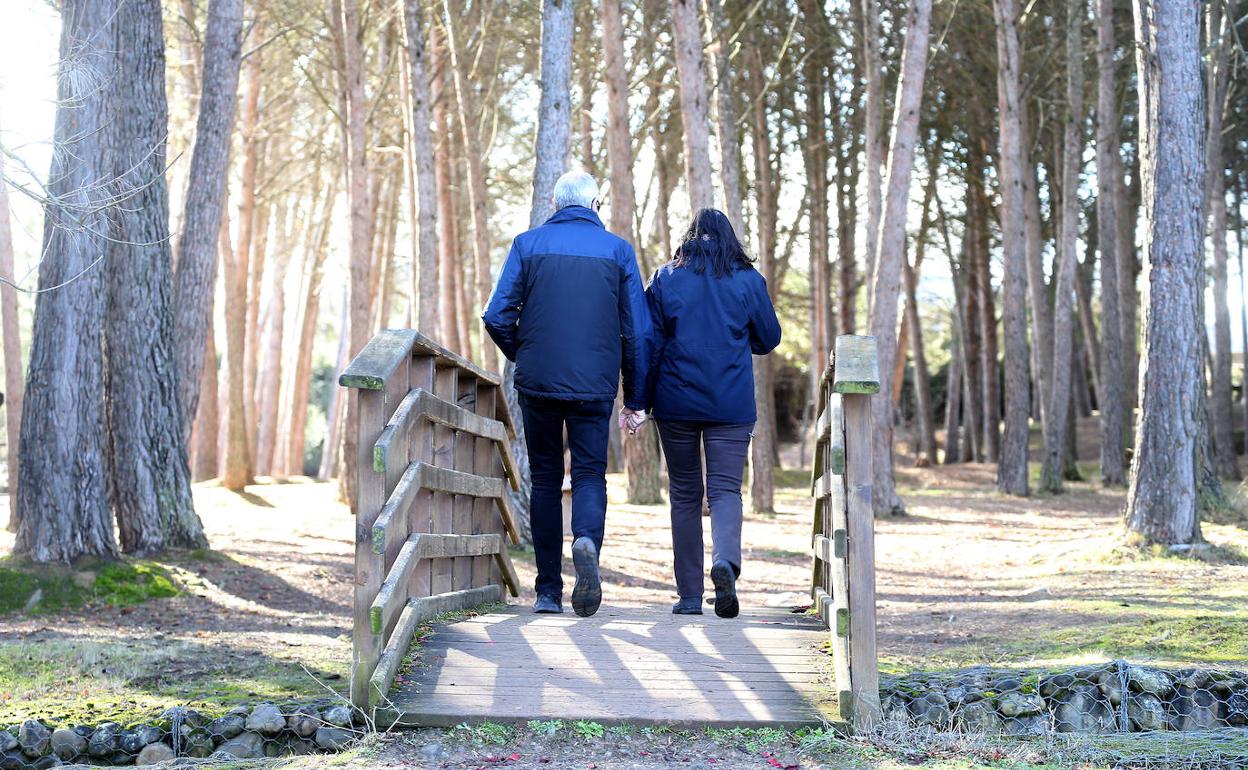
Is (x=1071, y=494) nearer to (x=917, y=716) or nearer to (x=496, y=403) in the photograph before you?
(x=496, y=403)

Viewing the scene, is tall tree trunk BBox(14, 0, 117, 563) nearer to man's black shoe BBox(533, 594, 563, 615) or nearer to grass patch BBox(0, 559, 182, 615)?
grass patch BBox(0, 559, 182, 615)

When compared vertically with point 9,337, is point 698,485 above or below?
below

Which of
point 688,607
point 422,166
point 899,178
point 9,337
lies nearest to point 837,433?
point 688,607

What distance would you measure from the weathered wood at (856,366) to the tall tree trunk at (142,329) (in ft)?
20.8

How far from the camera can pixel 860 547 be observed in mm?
4785

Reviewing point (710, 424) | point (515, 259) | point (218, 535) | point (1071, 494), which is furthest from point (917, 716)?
point (1071, 494)

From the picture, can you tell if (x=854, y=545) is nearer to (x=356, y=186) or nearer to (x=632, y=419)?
(x=632, y=419)

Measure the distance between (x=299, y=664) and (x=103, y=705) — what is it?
1199mm

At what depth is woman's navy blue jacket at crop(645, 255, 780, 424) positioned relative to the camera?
582 cm

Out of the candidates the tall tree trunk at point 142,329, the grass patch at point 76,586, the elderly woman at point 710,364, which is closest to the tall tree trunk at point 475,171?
the tall tree trunk at point 142,329

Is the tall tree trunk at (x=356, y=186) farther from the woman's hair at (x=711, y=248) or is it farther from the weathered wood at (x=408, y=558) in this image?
the woman's hair at (x=711, y=248)

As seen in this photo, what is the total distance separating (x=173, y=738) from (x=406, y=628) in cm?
98

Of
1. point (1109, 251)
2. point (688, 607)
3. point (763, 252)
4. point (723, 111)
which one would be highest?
point (723, 111)

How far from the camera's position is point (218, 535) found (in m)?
13.2
